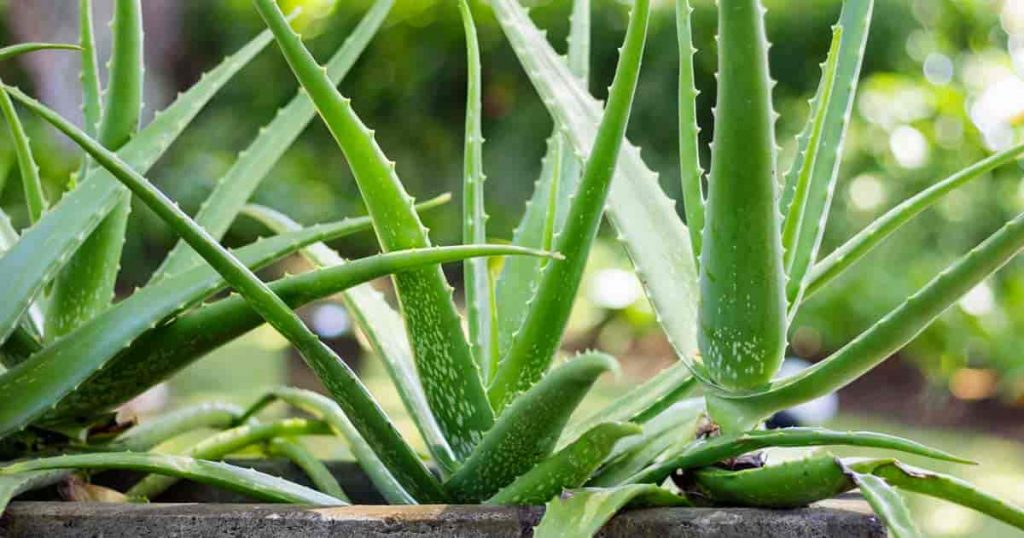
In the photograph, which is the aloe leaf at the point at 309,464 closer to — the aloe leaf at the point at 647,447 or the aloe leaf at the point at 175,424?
the aloe leaf at the point at 175,424

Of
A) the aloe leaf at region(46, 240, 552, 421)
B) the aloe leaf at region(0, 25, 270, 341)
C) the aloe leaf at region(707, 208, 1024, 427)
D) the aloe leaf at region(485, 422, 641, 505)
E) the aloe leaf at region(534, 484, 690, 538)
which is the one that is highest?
the aloe leaf at region(0, 25, 270, 341)

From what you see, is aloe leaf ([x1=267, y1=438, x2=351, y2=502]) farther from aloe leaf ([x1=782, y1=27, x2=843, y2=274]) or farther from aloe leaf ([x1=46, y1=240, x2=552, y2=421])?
aloe leaf ([x1=782, y1=27, x2=843, y2=274])

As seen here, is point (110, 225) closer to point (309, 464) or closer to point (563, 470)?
point (309, 464)

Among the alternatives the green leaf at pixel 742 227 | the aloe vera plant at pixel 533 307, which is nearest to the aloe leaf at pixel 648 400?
the aloe vera plant at pixel 533 307

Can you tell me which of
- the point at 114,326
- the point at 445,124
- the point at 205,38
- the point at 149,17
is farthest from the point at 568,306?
the point at 205,38

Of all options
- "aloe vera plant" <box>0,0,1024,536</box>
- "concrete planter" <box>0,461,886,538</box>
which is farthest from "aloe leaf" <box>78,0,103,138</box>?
"concrete planter" <box>0,461,886,538</box>

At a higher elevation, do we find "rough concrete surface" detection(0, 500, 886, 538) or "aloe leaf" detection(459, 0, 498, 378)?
"aloe leaf" detection(459, 0, 498, 378)
